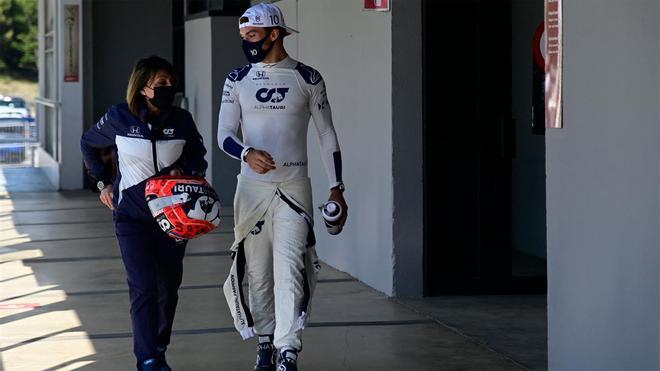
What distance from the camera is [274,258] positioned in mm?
6812

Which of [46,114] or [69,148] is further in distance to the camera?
[46,114]

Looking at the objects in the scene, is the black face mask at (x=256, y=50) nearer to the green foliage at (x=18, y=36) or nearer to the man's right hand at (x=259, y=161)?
the man's right hand at (x=259, y=161)

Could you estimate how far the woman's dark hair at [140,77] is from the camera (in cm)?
680

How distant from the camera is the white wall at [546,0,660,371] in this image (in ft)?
17.8

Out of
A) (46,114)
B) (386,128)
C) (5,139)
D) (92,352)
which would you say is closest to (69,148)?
(46,114)

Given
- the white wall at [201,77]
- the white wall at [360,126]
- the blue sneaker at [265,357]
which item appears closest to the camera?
the blue sneaker at [265,357]

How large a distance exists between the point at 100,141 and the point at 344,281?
4200 mm

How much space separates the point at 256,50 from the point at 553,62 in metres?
1.54

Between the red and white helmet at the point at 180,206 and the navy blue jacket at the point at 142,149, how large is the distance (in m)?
0.17

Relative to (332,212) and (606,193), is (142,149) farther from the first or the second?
(606,193)

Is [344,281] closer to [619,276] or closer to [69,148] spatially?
[619,276]

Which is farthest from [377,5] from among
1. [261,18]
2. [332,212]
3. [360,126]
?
[332,212]

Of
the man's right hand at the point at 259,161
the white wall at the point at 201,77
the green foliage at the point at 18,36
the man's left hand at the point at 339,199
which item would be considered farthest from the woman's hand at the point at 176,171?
the green foliage at the point at 18,36

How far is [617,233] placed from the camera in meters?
5.74
